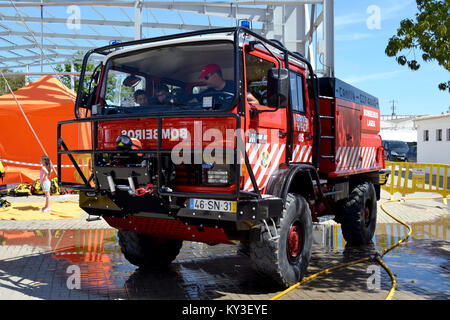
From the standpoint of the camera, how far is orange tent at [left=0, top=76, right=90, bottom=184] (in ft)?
45.3

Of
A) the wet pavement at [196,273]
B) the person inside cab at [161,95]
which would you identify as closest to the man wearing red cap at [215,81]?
the person inside cab at [161,95]

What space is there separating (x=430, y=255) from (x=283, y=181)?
3605 millimetres

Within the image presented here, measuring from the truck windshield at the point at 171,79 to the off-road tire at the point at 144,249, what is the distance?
5.81 feet

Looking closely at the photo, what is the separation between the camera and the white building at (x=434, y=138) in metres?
28.5

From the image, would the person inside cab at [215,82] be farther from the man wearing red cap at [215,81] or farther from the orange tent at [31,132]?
the orange tent at [31,132]

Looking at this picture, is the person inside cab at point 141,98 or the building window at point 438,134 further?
the building window at point 438,134

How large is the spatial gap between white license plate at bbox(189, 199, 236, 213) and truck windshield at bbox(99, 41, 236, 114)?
928 millimetres

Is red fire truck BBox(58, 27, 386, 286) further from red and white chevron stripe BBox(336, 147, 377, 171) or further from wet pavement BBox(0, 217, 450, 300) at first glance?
red and white chevron stripe BBox(336, 147, 377, 171)

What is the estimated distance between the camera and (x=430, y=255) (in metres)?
6.88

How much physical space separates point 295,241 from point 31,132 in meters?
11.4

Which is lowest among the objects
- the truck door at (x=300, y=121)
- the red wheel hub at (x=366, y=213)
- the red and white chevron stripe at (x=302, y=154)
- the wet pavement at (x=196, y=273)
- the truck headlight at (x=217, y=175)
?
the wet pavement at (x=196, y=273)

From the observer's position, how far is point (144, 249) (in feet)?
19.4
